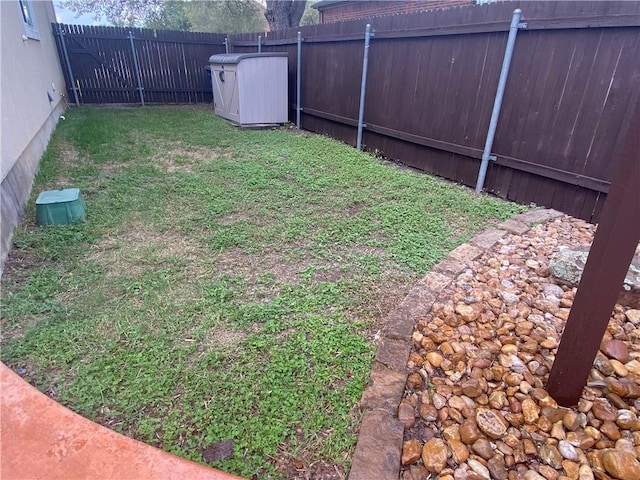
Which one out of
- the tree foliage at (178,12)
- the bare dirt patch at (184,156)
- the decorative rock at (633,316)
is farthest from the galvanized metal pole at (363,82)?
the tree foliage at (178,12)

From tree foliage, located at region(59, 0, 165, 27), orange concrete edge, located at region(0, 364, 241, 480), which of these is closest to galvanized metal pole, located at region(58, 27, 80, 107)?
orange concrete edge, located at region(0, 364, 241, 480)

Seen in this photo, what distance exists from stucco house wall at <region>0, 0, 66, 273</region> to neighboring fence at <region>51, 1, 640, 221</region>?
161 inches

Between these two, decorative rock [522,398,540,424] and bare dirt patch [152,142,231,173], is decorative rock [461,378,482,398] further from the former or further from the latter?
bare dirt patch [152,142,231,173]

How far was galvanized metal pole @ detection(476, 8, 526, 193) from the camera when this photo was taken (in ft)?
11.1

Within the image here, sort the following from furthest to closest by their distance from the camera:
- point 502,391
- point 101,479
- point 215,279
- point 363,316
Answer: point 215,279, point 363,316, point 502,391, point 101,479

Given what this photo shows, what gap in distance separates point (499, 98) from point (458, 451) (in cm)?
337

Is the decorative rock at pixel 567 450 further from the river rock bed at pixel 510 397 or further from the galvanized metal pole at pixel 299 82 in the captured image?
the galvanized metal pole at pixel 299 82

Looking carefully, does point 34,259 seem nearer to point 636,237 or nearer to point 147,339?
point 147,339

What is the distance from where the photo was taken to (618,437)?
1370mm

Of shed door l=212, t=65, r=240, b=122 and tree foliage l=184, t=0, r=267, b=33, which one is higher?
tree foliage l=184, t=0, r=267, b=33

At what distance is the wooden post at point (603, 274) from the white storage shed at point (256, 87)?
6.64 meters

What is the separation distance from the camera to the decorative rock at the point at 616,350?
5.47ft

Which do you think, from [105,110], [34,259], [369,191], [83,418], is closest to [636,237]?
[83,418]

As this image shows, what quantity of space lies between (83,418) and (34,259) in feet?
5.30
